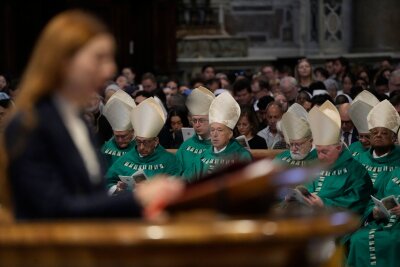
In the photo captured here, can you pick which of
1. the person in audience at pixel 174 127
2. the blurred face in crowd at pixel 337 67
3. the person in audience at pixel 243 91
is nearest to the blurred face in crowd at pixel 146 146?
the person in audience at pixel 174 127

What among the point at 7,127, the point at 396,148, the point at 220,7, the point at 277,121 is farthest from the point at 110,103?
the point at 220,7

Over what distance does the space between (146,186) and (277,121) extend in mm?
9903

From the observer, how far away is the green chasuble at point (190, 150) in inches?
470

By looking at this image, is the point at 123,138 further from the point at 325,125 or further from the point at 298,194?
the point at 298,194

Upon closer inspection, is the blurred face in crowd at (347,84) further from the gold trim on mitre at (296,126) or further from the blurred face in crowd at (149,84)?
the gold trim on mitre at (296,126)

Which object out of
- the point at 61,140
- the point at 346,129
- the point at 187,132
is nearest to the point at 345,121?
the point at 346,129

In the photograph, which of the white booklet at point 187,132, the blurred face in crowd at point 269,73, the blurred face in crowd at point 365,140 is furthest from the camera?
the blurred face in crowd at point 269,73

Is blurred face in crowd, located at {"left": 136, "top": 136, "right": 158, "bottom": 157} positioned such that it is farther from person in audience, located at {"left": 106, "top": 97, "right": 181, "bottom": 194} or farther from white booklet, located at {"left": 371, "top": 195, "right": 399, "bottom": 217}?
white booklet, located at {"left": 371, "top": 195, "right": 399, "bottom": 217}

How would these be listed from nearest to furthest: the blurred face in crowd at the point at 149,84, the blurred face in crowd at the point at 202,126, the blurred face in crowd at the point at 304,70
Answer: the blurred face in crowd at the point at 202,126
the blurred face in crowd at the point at 149,84
the blurred face in crowd at the point at 304,70

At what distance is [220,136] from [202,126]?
3.28ft

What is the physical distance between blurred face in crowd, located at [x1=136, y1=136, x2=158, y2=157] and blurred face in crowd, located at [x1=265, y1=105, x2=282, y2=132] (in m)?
2.35

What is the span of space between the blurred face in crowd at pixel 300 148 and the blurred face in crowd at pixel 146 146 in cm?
135

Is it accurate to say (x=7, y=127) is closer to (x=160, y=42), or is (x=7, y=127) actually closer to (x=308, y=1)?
(x=160, y=42)

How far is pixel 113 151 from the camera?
484 inches
